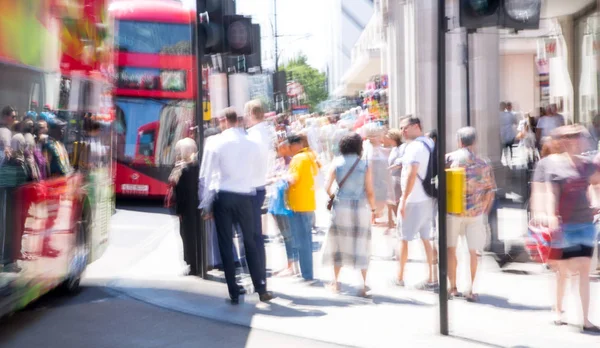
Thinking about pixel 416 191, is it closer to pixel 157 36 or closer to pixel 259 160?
pixel 259 160

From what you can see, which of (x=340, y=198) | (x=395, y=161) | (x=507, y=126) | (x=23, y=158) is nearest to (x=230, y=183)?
(x=340, y=198)

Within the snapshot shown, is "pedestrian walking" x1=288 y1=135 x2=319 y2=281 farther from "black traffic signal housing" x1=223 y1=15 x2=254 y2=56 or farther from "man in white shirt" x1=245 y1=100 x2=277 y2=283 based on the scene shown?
"black traffic signal housing" x1=223 y1=15 x2=254 y2=56

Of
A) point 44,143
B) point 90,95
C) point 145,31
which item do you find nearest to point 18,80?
point 44,143

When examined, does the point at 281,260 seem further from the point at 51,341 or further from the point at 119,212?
the point at 119,212

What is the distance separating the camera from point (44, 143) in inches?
295

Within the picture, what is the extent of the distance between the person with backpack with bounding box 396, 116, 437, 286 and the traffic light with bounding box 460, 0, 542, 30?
2.23 metres

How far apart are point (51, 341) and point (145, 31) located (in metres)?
12.2

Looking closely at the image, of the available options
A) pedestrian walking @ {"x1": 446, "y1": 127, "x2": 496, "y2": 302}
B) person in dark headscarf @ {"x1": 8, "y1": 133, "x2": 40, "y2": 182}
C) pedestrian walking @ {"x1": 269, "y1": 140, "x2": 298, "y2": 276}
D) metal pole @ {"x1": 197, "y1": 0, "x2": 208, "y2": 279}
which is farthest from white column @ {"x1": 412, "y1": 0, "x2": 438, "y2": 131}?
person in dark headscarf @ {"x1": 8, "y1": 133, "x2": 40, "y2": 182}

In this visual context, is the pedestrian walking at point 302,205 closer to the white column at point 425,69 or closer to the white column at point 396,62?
the white column at point 425,69

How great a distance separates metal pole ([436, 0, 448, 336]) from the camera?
7.20 meters

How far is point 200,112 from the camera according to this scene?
1059cm

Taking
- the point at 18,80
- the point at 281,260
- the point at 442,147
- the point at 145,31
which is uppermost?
the point at 145,31

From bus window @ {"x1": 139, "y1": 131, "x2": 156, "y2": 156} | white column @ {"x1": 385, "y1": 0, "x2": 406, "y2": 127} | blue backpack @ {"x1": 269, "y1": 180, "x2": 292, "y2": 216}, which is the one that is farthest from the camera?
white column @ {"x1": 385, "y1": 0, "x2": 406, "y2": 127}

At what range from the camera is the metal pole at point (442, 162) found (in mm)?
7199
